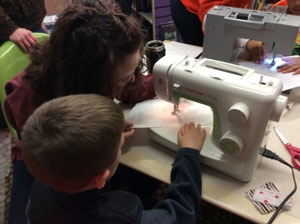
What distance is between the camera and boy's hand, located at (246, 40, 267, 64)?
1214 millimetres

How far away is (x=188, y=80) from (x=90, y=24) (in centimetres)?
33

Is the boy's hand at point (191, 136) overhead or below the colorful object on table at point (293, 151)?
overhead

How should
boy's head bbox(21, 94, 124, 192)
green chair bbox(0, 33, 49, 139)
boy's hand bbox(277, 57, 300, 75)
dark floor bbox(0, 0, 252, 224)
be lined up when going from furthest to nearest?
dark floor bbox(0, 0, 252, 224), boy's hand bbox(277, 57, 300, 75), green chair bbox(0, 33, 49, 139), boy's head bbox(21, 94, 124, 192)

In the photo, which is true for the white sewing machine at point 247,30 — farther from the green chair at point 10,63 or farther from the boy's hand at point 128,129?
the green chair at point 10,63

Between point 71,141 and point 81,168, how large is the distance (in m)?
0.07

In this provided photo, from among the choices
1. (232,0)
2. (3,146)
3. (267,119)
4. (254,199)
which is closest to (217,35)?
(232,0)

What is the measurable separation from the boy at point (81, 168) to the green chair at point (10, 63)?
0.52m

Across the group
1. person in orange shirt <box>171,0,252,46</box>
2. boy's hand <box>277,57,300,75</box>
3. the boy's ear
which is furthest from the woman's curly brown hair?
person in orange shirt <box>171,0,252,46</box>

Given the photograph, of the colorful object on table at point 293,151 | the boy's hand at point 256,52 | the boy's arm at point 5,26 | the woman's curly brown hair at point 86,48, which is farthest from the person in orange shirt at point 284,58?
the boy's arm at point 5,26

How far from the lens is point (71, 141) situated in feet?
1.71

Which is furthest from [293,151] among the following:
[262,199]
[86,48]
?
[86,48]

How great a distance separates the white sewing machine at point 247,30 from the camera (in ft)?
3.26

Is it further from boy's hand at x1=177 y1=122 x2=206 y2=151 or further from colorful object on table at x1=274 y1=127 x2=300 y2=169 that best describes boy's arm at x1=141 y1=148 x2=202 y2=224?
colorful object on table at x1=274 y1=127 x2=300 y2=169

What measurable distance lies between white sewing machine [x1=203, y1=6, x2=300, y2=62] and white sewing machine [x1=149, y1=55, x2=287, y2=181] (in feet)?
1.20
